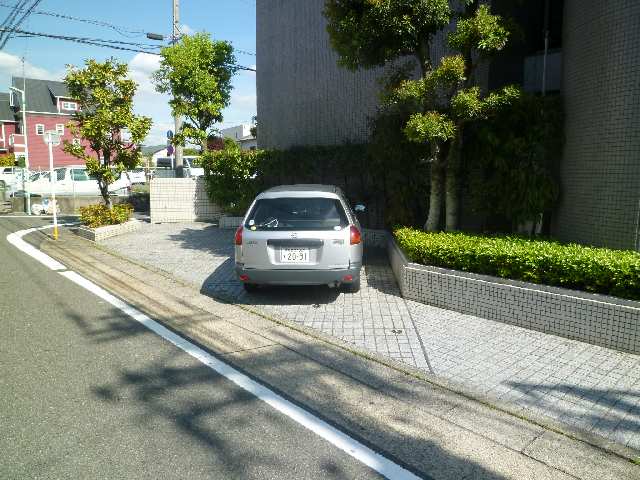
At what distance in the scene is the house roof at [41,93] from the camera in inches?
1840

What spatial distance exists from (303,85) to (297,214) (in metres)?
8.75

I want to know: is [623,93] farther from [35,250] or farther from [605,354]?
[35,250]

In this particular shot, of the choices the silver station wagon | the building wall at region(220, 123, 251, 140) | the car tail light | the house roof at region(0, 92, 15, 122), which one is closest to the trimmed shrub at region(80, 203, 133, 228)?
the silver station wagon

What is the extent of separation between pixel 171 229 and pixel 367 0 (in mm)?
9499

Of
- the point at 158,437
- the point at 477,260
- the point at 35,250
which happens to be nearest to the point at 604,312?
the point at 477,260

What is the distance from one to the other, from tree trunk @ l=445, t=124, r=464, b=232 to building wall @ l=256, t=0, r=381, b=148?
4.37 m

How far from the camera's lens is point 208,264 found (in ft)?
30.1

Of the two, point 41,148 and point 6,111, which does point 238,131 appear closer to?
point 41,148

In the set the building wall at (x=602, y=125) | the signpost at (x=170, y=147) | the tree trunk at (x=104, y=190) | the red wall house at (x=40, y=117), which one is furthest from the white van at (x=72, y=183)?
the red wall house at (x=40, y=117)

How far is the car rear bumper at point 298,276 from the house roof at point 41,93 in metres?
50.7

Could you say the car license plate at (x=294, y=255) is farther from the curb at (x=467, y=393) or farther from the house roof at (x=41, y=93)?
the house roof at (x=41, y=93)

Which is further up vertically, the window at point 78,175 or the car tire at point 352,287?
the window at point 78,175

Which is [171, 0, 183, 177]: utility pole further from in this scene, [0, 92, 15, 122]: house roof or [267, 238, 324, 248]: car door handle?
[0, 92, 15, 122]: house roof

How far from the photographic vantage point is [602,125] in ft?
20.1
